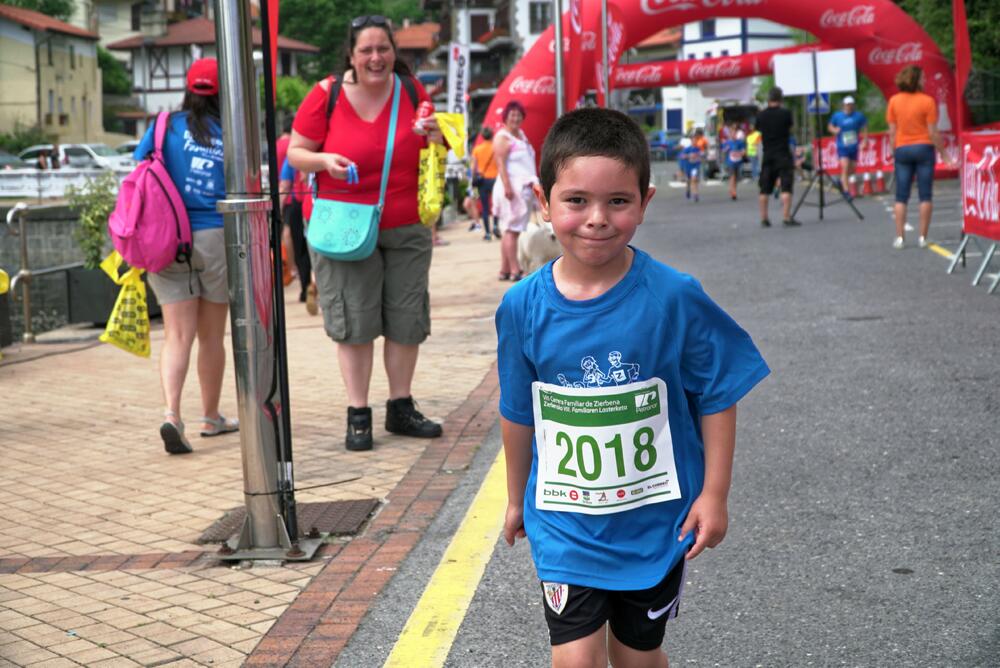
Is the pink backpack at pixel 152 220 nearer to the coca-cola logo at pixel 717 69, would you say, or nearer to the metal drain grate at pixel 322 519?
the metal drain grate at pixel 322 519

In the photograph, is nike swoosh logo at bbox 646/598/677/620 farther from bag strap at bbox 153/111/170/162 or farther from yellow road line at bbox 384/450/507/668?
bag strap at bbox 153/111/170/162

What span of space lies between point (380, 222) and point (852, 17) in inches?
812

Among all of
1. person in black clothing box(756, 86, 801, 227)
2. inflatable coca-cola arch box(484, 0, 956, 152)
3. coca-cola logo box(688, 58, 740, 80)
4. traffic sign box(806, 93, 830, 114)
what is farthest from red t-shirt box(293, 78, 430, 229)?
coca-cola logo box(688, 58, 740, 80)

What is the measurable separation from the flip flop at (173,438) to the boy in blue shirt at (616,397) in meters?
4.14

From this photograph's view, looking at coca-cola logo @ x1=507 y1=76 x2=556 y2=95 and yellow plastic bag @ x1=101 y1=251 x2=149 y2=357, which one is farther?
coca-cola logo @ x1=507 y1=76 x2=556 y2=95

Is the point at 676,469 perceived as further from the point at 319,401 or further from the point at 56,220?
the point at 56,220

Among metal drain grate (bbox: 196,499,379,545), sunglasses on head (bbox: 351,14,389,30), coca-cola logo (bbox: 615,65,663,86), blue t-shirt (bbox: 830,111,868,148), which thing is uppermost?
coca-cola logo (bbox: 615,65,663,86)

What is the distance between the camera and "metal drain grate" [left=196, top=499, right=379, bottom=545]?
202 inches

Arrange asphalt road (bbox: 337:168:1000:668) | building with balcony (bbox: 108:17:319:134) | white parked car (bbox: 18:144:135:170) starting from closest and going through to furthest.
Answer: asphalt road (bbox: 337:168:1000:668), white parked car (bbox: 18:144:135:170), building with balcony (bbox: 108:17:319:134)

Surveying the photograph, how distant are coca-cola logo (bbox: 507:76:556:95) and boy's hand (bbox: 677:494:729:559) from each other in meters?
22.5

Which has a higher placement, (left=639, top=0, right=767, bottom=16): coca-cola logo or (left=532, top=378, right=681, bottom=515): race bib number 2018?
(left=639, top=0, right=767, bottom=16): coca-cola logo

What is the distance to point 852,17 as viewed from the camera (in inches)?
996

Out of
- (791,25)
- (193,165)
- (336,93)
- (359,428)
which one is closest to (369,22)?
(336,93)

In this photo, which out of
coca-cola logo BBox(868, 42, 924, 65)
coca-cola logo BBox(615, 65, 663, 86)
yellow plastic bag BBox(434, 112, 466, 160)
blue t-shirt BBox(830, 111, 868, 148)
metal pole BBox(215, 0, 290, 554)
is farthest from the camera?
coca-cola logo BBox(615, 65, 663, 86)
